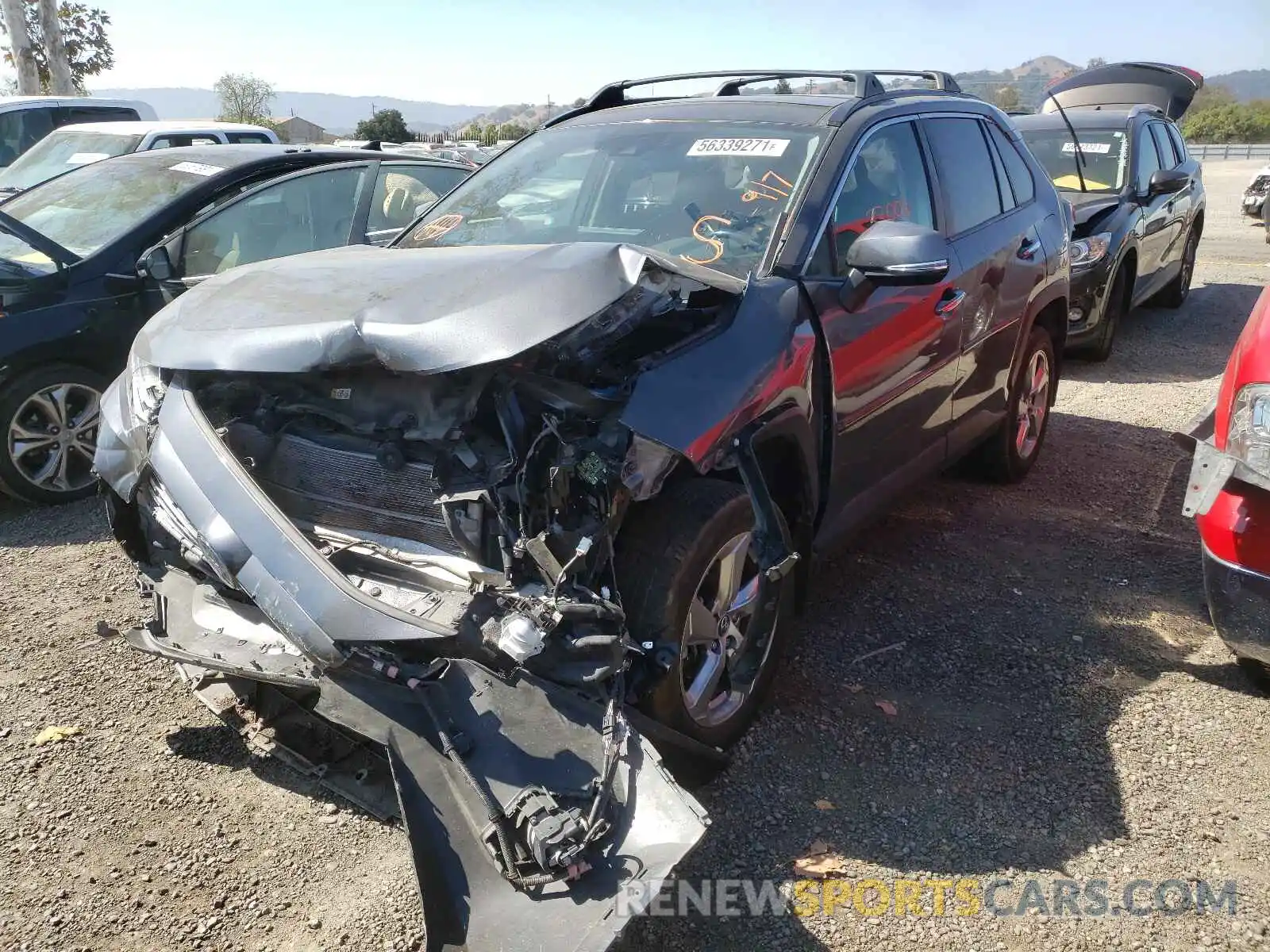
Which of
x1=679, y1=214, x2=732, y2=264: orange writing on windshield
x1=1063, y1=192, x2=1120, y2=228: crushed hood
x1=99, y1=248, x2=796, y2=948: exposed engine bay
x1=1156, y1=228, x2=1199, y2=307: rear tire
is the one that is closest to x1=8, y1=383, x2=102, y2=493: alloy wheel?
x1=99, y1=248, x2=796, y2=948: exposed engine bay

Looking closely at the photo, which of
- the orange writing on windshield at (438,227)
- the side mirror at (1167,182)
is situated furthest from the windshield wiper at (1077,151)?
the orange writing on windshield at (438,227)

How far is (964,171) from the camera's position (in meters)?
4.36

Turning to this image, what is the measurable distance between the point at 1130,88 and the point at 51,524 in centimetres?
1087

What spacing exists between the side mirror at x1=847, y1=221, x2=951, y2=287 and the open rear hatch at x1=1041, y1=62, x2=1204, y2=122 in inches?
308

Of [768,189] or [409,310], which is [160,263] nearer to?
[409,310]

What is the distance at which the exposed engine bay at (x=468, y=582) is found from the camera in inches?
85.7

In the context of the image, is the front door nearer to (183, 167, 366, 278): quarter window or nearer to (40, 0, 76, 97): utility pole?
(183, 167, 366, 278): quarter window

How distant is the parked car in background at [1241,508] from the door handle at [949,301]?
1.07 m

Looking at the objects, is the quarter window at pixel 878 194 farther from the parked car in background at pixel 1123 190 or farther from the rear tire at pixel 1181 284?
the rear tire at pixel 1181 284

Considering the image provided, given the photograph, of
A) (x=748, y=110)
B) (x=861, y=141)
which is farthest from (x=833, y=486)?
(x=748, y=110)

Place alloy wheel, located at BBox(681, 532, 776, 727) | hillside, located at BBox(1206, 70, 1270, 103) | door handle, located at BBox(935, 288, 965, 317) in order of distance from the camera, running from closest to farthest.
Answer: alloy wheel, located at BBox(681, 532, 776, 727) → door handle, located at BBox(935, 288, 965, 317) → hillside, located at BBox(1206, 70, 1270, 103)

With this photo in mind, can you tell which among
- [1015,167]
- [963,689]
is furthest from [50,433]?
[1015,167]

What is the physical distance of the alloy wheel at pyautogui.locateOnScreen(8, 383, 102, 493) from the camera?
5.00 meters

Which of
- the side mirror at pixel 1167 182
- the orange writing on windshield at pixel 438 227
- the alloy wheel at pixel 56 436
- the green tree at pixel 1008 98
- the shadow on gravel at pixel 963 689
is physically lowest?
the shadow on gravel at pixel 963 689
